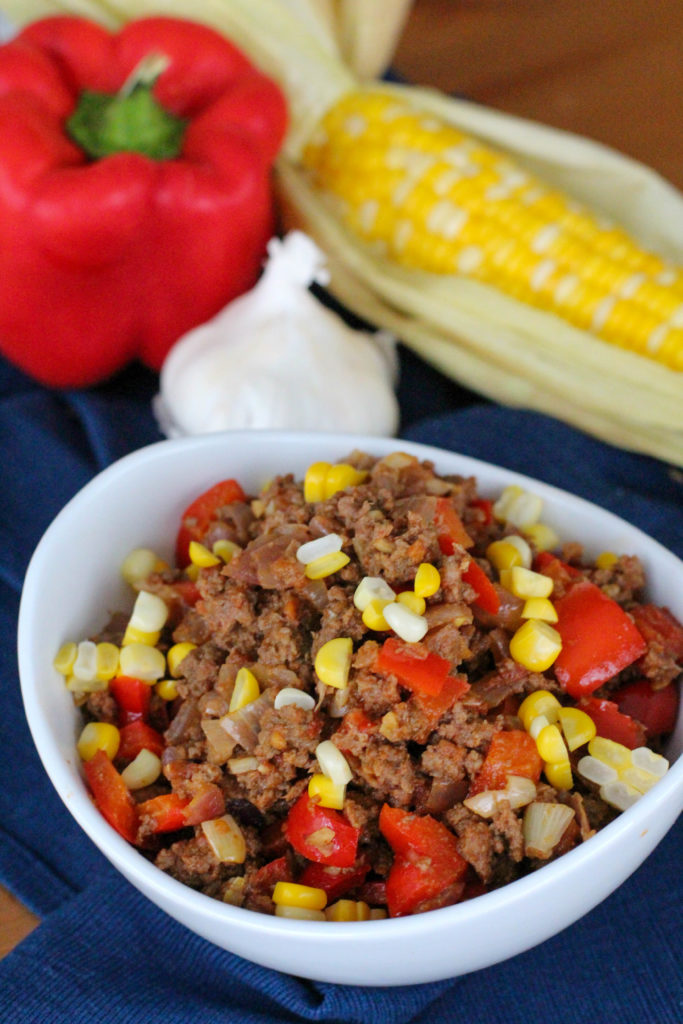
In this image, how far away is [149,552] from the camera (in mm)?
1898

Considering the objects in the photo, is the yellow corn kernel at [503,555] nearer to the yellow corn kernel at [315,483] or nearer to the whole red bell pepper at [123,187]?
the yellow corn kernel at [315,483]

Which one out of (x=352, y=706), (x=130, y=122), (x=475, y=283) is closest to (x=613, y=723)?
(x=352, y=706)

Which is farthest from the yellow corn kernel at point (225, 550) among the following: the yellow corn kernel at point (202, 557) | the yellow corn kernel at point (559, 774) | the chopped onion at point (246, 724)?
the yellow corn kernel at point (559, 774)

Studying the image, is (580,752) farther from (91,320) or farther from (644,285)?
(91,320)

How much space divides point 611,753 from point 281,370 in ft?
4.39

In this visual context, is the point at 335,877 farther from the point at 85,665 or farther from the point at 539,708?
the point at 85,665

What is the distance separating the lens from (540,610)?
157 cm

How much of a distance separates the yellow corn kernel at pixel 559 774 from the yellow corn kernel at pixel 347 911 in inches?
13.6

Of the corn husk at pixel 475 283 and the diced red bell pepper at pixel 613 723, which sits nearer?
the diced red bell pepper at pixel 613 723

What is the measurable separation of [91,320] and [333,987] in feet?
6.30

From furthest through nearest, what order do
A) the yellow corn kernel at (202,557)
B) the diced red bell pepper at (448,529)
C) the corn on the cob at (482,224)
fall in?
the corn on the cob at (482,224), the yellow corn kernel at (202,557), the diced red bell pepper at (448,529)

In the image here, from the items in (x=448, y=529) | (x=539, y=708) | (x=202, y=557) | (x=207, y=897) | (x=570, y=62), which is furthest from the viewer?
(x=570, y=62)

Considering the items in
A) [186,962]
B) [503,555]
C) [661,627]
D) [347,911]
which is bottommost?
[186,962]

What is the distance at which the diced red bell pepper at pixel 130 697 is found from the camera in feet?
5.38
